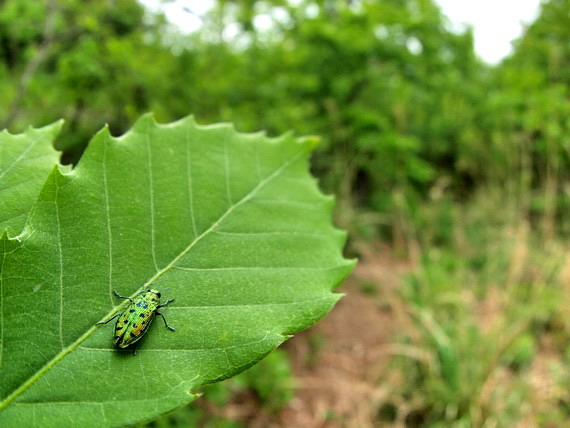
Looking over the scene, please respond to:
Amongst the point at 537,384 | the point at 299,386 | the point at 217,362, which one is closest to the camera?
the point at 217,362

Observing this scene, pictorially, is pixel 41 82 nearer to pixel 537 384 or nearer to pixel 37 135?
pixel 37 135

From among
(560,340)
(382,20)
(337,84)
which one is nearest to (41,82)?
(337,84)

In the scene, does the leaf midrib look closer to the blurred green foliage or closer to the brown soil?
the blurred green foliage

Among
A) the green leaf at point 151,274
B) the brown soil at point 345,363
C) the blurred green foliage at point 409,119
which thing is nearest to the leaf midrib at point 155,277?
the green leaf at point 151,274

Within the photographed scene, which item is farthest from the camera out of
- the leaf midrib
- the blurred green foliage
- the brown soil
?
the brown soil

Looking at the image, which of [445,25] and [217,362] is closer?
[217,362]

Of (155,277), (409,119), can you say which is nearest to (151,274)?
(155,277)

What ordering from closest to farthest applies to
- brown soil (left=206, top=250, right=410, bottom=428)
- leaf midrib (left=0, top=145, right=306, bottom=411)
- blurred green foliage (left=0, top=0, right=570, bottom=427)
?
leaf midrib (left=0, top=145, right=306, bottom=411), blurred green foliage (left=0, top=0, right=570, bottom=427), brown soil (left=206, top=250, right=410, bottom=428)

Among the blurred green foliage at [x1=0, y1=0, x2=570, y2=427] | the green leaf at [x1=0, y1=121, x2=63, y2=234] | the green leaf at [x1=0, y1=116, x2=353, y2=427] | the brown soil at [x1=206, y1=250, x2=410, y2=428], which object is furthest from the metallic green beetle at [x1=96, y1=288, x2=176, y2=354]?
the brown soil at [x1=206, y1=250, x2=410, y2=428]
